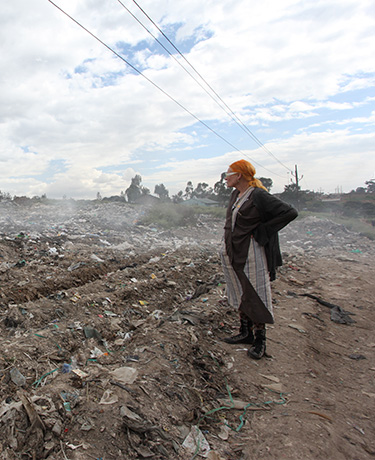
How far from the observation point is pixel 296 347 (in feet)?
9.68

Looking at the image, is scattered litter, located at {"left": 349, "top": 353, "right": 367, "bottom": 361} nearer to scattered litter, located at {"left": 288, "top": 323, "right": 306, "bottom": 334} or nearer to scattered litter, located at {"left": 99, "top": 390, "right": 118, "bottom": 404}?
scattered litter, located at {"left": 288, "top": 323, "right": 306, "bottom": 334}

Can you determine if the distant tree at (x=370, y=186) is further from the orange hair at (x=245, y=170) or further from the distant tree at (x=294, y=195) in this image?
the orange hair at (x=245, y=170)

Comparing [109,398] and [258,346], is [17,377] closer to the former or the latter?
[109,398]

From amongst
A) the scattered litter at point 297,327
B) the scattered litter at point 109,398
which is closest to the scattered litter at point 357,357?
the scattered litter at point 297,327

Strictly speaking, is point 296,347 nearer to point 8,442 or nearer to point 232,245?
point 232,245

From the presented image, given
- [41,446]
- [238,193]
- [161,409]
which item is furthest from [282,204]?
[41,446]

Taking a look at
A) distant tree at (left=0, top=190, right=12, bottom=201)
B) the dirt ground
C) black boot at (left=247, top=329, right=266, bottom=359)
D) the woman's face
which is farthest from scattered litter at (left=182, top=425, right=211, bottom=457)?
distant tree at (left=0, top=190, right=12, bottom=201)

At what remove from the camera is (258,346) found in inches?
101

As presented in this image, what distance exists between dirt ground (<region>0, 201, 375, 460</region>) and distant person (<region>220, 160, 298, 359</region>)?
44cm

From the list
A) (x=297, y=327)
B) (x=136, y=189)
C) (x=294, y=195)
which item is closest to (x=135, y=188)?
(x=136, y=189)

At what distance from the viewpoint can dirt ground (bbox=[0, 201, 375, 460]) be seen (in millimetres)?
1565

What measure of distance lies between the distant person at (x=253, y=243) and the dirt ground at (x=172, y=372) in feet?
1.46

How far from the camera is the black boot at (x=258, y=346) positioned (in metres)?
2.55

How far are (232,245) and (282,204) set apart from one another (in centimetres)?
54
